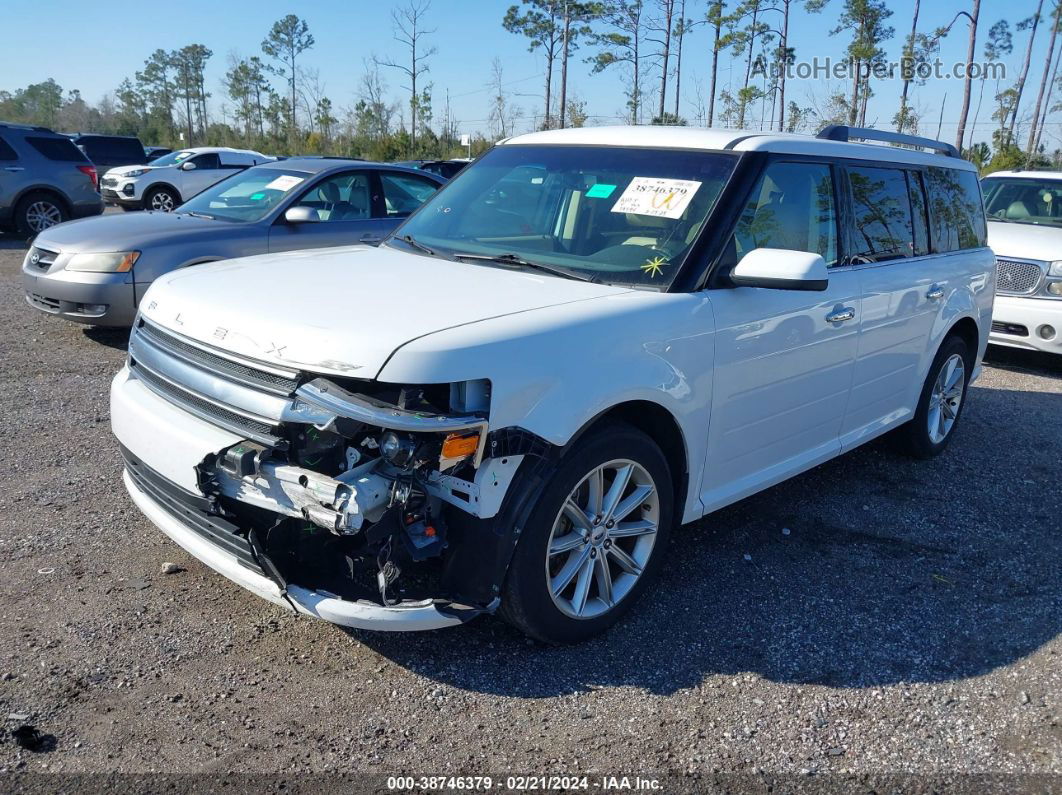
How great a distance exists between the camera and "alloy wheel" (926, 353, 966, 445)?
18.2 ft

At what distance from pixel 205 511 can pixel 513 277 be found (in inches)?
58.9

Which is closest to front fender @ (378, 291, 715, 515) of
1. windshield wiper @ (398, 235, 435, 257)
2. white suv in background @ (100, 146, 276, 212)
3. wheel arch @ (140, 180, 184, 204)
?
windshield wiper @ (398, 235, 435, 257)

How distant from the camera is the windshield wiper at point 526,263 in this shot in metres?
3.55

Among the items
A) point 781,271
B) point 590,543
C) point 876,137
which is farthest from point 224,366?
point 876,137

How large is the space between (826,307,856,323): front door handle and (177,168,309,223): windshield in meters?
5.27

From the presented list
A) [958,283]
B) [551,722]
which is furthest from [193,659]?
[958,283]

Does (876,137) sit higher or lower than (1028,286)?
higher

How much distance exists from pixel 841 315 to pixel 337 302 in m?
2.40

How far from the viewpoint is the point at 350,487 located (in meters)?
2.60

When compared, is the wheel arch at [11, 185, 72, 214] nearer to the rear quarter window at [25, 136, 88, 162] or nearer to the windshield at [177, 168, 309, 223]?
the rear quarter window at [25, 136, 88, 162]

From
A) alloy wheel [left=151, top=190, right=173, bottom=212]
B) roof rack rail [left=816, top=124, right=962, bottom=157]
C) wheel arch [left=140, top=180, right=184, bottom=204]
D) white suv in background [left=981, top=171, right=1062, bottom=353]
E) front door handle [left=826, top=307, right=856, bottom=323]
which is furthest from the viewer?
wheel arch [left=140, top=180, right=184, bottom=204]

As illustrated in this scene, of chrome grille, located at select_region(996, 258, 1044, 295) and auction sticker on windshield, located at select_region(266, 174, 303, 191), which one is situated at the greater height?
auction sticker on windshield, located at select_region(266, 174, 303, 191)

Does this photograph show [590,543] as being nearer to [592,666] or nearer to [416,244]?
[592,666]

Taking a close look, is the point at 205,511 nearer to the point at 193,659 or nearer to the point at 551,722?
the point at 193,659
